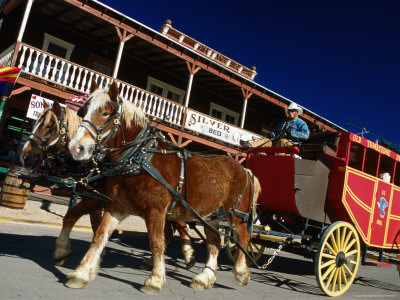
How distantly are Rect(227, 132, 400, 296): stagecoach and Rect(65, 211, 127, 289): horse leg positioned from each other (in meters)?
2.35

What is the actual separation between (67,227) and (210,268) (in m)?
1.95

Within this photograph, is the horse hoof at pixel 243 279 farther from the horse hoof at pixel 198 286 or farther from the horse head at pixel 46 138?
the horse head at pixel 46 138

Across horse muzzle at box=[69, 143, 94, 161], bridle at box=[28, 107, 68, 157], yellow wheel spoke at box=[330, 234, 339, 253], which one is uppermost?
bridle at box=[28, 107, 68, 157]

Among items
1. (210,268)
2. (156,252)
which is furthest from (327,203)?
(156,252)

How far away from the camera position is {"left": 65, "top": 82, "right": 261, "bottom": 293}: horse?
3559 millimetres

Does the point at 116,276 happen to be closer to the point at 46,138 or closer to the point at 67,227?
the point at 67,227

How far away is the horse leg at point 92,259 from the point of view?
3.47 meters

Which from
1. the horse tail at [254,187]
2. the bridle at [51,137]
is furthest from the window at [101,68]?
the horse tail at [254,187]

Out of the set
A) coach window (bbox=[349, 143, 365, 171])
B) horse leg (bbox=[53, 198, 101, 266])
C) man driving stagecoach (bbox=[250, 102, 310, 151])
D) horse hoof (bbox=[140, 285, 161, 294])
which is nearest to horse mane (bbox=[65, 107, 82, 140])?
horse leg (bbox=[53, 198, 101, 266])

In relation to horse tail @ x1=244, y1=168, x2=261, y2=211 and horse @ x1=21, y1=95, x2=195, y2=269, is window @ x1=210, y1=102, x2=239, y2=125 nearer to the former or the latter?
horse tail @ x1=244, y1=168, x2=261, y2=211

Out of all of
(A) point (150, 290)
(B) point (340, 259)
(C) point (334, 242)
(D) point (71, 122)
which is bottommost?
(A) point (150, 290)

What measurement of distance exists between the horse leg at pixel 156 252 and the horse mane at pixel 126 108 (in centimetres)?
108

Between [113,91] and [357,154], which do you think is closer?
[113,91]

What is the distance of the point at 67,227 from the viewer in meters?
4.29
